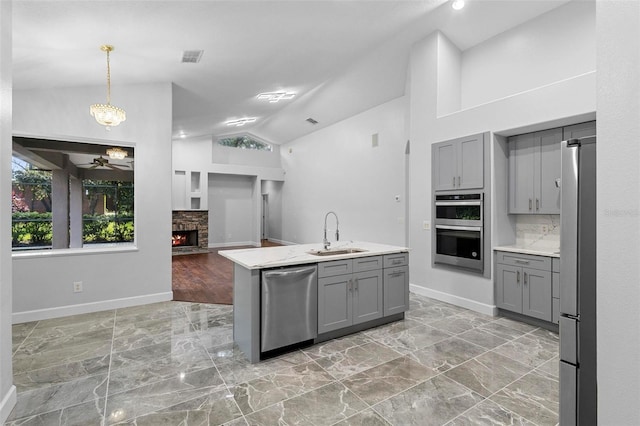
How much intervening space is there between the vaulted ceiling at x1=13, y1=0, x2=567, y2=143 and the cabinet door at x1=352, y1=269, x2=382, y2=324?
9.56 feet

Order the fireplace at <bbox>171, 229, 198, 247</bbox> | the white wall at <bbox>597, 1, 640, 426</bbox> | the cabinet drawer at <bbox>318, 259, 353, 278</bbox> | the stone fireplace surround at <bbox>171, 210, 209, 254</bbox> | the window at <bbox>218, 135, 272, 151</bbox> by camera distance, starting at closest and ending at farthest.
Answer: the white wall at <bbox>597, 1, 640, 426</bbox>, the cabinet drawer at <bbox>318, 259, 353, 278</bbox>, the stone fireplace surround at <bbox>171, 210, 209, 254</bbox>, the fireplace at <bbox>171, 229, 198, 247</bbox>, the window at <bbox>218, 135, 272, 151</bbox>

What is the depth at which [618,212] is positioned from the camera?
100cm

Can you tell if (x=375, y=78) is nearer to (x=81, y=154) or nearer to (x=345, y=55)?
(x=345, y=55)

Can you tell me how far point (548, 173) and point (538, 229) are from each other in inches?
29.8

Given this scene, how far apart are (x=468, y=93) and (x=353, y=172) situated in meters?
3.55

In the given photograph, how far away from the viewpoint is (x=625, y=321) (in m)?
1.00

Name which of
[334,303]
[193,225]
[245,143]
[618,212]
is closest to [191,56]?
[334,303]

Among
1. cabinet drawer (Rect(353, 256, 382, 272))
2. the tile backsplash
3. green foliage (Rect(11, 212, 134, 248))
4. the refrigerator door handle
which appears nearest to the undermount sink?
cabinet drawer (Rect(353, 256, 382, 272))

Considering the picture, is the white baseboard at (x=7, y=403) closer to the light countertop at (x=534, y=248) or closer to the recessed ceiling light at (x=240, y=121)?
the light countertop at (x=534, y=248)

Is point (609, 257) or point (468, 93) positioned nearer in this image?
point (609, 257)

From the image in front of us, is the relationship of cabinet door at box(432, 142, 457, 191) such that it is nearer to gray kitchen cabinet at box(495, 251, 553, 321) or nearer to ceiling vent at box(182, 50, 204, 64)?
gray kitchen cabinet at box(495, 251, 553, 321)

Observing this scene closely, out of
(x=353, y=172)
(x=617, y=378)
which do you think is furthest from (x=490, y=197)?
(x=353, y=172)

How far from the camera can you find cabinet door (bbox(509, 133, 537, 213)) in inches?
152

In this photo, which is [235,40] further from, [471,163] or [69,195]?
[471,163]
